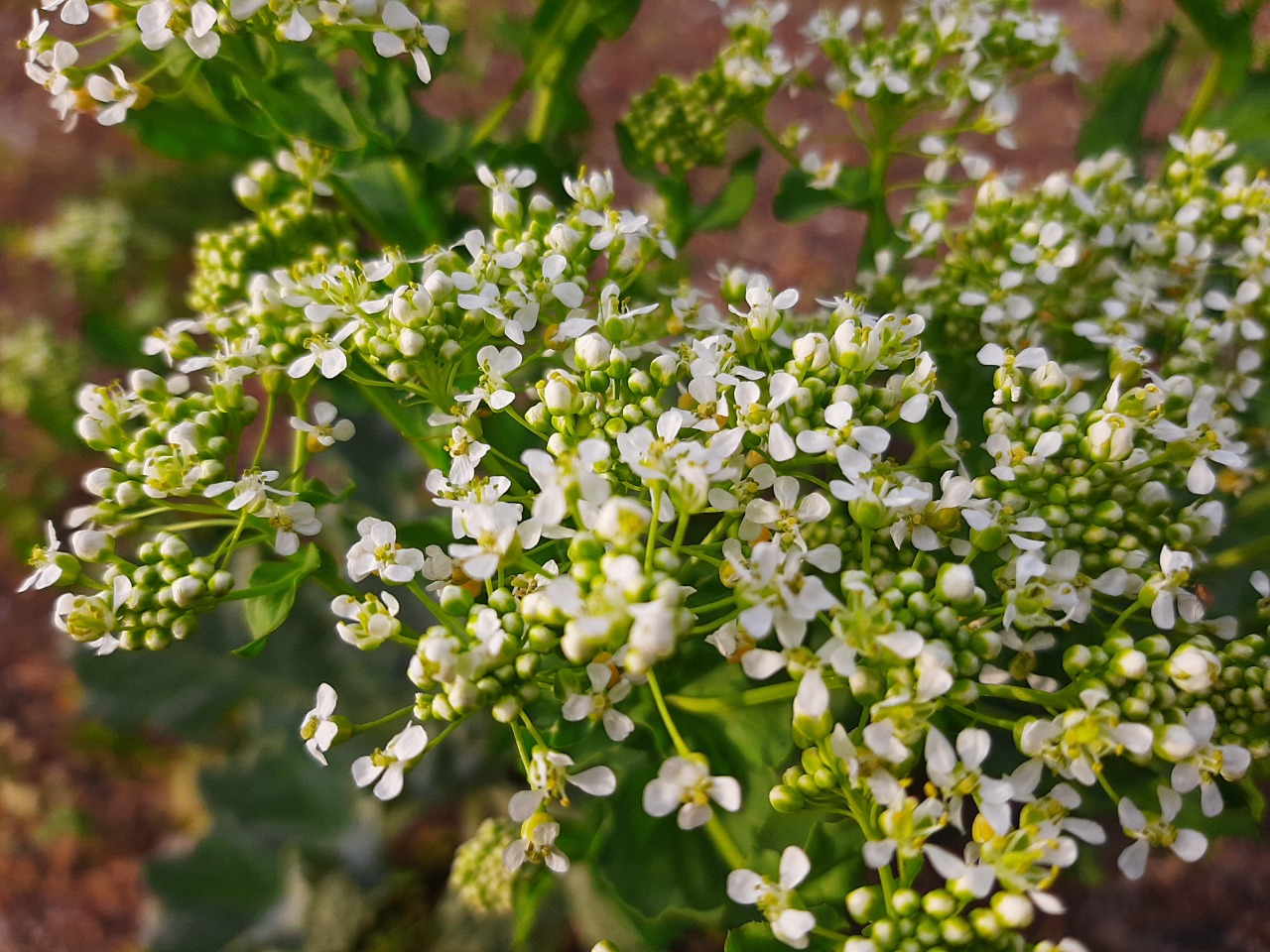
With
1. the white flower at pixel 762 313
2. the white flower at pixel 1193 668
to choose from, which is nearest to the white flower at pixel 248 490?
the white flower at pixel 762 313

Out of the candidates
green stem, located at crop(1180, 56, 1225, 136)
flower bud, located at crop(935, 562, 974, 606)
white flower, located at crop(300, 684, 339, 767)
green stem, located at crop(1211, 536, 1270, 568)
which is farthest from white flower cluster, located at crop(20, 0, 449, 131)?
green stem, located at crop(1211, 536, 1270, 568)

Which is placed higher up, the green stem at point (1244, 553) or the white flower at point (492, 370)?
the white flower at point (492, 370)

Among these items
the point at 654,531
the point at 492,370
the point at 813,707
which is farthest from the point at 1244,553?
the point at 492,370

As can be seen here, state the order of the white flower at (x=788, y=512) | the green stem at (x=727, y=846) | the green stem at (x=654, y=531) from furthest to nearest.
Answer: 1. the green stem at (x=727, y=846)
2. the white flower at (x=788, y=512)
3. the green stem at (x=654, y=531)

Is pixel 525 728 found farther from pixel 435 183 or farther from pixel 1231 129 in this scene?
pixel 1231 129

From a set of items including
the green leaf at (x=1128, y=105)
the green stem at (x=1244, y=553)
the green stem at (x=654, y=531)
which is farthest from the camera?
the green leaf at (x=1128, y=105)

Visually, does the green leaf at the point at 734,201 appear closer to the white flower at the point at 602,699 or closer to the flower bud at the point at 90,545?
the white flower at the point at 602,699

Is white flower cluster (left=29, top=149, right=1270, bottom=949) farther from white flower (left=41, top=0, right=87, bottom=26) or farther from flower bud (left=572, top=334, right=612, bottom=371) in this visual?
white flower (left=41, top=0, right=87, bottom=26)

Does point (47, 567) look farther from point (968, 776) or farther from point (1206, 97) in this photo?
point (1206, 97)
